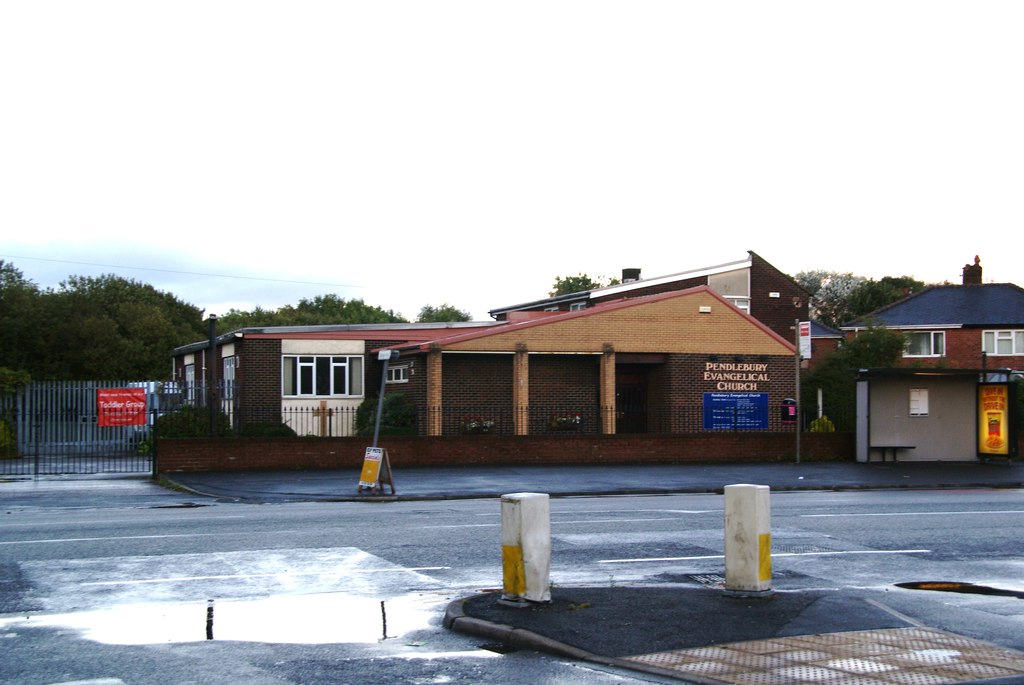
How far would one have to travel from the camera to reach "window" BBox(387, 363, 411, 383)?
4186 cm

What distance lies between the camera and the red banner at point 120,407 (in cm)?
2958

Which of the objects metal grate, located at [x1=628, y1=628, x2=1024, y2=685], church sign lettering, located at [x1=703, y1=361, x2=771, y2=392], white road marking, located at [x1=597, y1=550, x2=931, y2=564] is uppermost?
church sign lettering, located at [x1=703, y1=361, x2=771, y2=392]

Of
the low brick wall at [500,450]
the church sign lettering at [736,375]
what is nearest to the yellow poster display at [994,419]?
the low brick wall at [500,450]

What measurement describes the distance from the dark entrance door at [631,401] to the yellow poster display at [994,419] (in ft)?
44.5

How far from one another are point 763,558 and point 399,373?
3364cm

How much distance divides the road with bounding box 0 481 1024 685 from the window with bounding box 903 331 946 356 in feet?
150

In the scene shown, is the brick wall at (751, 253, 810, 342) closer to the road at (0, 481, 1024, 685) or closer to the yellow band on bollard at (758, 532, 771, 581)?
the road at (0, 481, 1024, 685)

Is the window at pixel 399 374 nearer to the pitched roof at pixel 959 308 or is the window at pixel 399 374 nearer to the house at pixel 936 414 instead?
the house at pixel 936 414

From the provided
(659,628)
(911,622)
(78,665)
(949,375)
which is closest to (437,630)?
(659,628)

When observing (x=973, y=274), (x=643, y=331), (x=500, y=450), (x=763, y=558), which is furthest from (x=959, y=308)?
(x=763, y=558)


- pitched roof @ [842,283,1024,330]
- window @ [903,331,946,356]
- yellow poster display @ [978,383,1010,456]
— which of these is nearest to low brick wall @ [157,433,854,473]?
yellow poster display @ [978,383,1010,456]

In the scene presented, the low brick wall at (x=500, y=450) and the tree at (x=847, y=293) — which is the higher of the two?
the tree at (x=847, y=293)

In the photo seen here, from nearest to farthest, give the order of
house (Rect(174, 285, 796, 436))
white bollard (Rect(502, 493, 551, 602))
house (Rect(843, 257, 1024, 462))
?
white bollard (Rect(502, 493, 551, 602)), house (Rect(843, 257, 1024, 462)), house (Rect(174, 285, 796, 436))

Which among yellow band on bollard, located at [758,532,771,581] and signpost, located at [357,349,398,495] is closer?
yellow band on bollard, located at [758,532,771,581]
